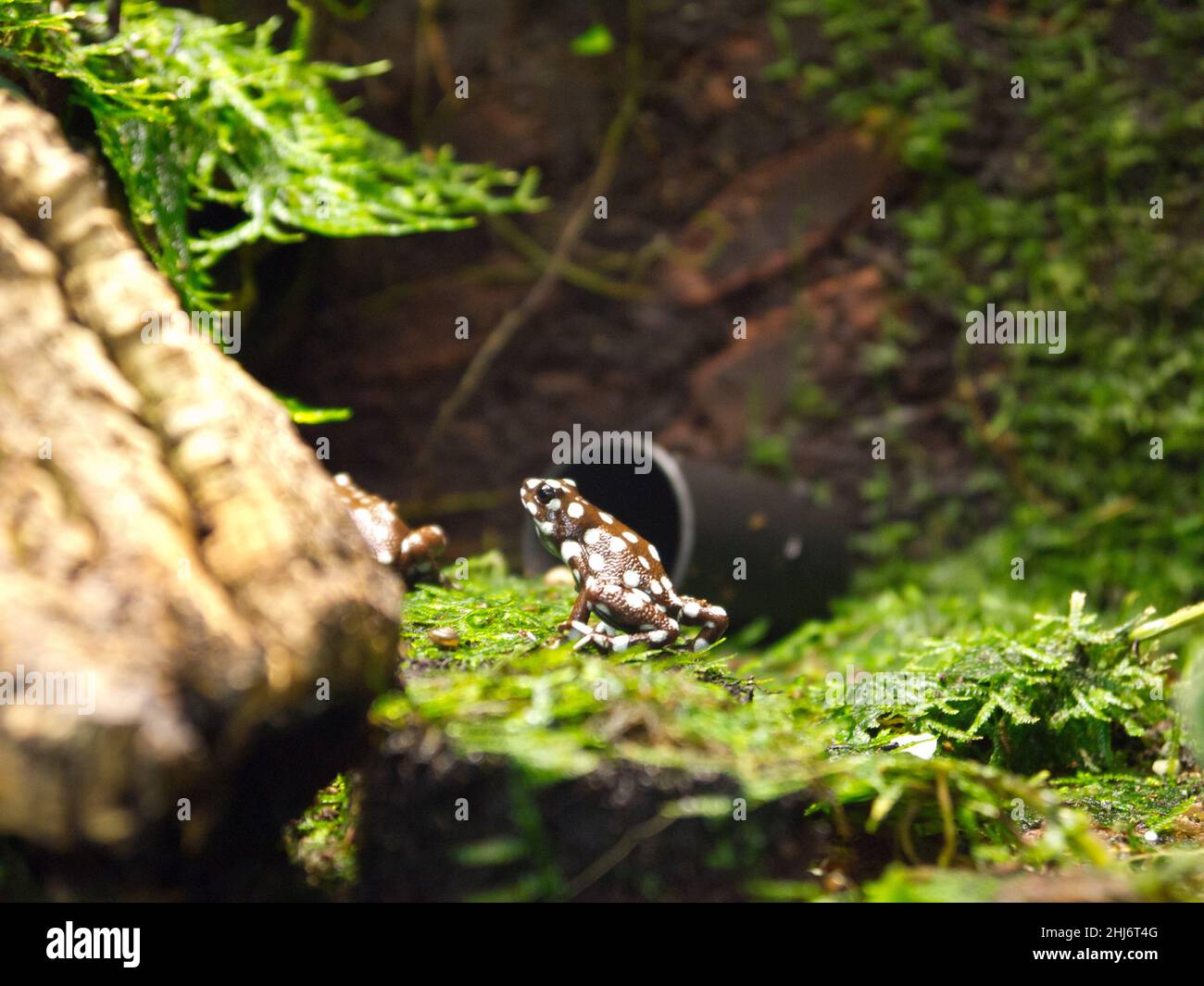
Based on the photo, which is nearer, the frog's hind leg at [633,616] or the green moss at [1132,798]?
the green moss at [1132,798]

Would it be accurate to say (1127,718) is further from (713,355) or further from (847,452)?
(713,355)

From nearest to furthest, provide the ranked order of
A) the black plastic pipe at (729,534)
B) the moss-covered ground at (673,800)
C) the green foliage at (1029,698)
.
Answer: the moss-covered ground at (673,800) < the green foliage at (1029,698) < the black plastic pipe at (729,534)

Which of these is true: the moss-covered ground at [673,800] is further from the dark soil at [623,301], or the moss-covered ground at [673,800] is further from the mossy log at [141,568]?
the dark soil at [623,301]

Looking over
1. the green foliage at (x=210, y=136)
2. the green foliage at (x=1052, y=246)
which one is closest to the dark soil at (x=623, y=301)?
the green foliage at (x=1052, y=246)

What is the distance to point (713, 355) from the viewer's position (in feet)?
18.4

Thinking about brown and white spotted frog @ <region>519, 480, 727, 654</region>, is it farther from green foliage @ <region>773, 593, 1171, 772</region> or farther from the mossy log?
the mossy log

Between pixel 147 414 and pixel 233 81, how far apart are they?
2.09 metres

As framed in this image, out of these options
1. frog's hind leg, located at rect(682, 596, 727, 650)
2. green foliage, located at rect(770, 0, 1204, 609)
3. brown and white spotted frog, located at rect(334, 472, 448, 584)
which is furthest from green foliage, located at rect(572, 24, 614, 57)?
frog's hind leg, located at rect(682, 596, 727, 650)

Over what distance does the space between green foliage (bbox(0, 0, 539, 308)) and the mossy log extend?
0.97m

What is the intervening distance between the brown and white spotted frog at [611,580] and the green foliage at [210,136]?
118 cm

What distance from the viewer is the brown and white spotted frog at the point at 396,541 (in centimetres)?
307

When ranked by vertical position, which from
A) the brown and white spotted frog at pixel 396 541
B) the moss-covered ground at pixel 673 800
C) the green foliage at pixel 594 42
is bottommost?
the moss-covered ground at pixel 673 800

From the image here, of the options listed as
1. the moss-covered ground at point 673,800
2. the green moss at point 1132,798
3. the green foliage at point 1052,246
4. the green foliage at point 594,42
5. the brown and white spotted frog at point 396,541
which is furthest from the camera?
the green foliage at point 594,42

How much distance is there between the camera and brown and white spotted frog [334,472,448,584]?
3.07m
